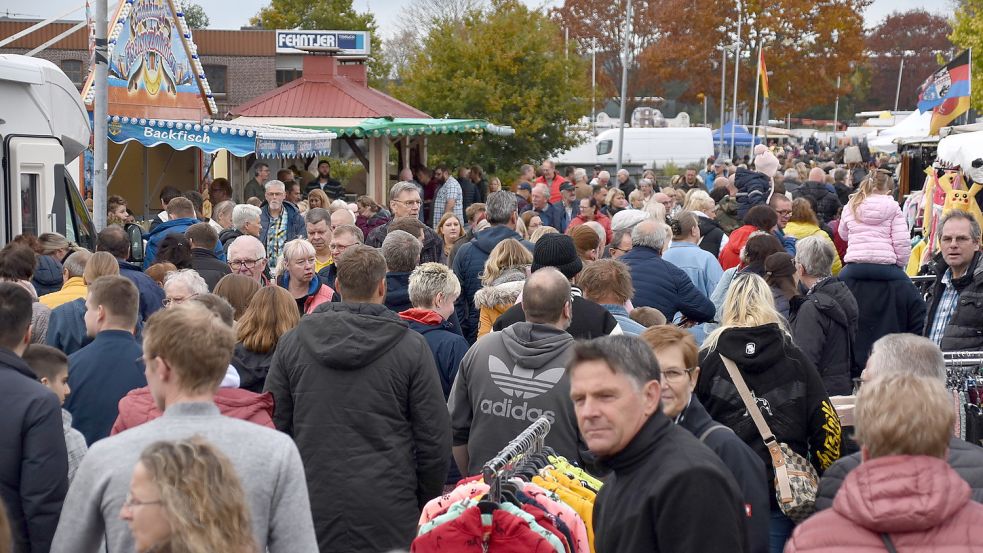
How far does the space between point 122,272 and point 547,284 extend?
365cm

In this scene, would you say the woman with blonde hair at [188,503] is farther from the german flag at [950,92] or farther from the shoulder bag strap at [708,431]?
the german flag at [950,92]

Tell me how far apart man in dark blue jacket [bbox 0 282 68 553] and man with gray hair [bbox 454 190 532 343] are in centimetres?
527

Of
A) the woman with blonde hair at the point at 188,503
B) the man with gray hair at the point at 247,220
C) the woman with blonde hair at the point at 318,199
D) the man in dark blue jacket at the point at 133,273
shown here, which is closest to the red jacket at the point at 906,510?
the woman with blonde hair at the point at 188,503

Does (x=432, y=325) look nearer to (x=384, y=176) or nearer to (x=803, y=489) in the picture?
(x=803, y=489)

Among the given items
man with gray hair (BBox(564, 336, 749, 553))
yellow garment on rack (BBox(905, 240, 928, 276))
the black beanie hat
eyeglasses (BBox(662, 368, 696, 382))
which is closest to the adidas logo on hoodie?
eyeglasses (BBox(662, 368, 696, 382))

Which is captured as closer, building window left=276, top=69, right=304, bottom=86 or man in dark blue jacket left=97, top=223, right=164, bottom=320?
man in dark blue jacket left=97, top=223, right=164, bottom=320

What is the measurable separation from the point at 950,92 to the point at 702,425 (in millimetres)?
13931

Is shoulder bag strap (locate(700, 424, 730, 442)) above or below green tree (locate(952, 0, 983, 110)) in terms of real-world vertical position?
below

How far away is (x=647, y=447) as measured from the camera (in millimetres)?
3443

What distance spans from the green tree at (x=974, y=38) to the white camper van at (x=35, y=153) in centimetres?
1936

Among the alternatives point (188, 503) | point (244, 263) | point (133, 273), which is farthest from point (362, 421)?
point (244, 263)

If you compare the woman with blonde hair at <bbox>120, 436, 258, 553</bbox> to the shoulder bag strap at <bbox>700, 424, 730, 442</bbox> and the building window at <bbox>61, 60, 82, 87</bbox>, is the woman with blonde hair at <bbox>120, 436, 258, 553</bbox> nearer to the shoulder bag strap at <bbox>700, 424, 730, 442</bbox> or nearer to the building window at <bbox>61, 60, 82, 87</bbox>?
the shoulder bag strap at <bbox>700, 424, 730, 442</bbox>

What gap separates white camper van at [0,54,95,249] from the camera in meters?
10.2

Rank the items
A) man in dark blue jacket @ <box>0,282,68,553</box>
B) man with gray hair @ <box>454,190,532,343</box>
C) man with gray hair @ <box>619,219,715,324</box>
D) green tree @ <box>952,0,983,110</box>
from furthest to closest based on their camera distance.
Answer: green tree @ <box>952,0,983,110</box>, man with gray hair @ <box>454,190,532,343</box>, man with gray hair @ <box>619,219,715,324</box>, man in dark blue jacket @ <box>0,282,68,553</box>
